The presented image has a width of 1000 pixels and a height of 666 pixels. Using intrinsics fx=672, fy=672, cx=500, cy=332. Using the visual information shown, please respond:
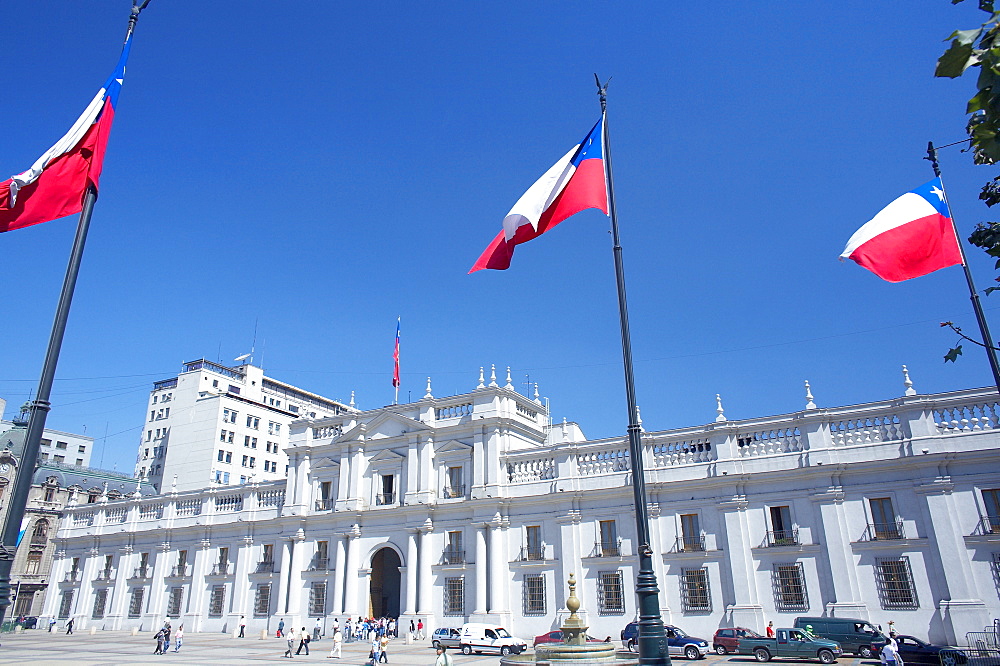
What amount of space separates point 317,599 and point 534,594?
1619 centimetres

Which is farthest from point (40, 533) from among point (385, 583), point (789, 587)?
point (789, 587)

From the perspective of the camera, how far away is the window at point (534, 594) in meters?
37.2

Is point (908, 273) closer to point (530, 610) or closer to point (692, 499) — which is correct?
point (692, 499)

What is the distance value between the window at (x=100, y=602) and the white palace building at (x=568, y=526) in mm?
225

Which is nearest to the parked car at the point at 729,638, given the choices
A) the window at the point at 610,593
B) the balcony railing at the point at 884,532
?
the window at the point at 610,593

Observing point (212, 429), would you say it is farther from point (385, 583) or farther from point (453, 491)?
point (453, 491)

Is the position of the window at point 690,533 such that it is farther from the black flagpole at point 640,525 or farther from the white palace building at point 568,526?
the black flagpole at point 640,525

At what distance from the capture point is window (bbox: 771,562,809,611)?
30953 millimetres

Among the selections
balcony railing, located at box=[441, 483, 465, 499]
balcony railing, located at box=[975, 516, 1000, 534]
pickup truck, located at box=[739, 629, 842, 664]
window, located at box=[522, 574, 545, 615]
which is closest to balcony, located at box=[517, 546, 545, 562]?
window, located at box=[522, 574, 545, 615]

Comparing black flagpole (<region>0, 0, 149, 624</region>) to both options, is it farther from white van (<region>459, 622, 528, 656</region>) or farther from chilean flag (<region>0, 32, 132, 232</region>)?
white van (<region>459, 622, 528, 656</region>)

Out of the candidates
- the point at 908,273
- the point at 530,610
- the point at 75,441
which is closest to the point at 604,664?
the point at 908,273

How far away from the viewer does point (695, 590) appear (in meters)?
33.4

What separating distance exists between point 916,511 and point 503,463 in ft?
70.9

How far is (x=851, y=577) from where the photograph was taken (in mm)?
30031
